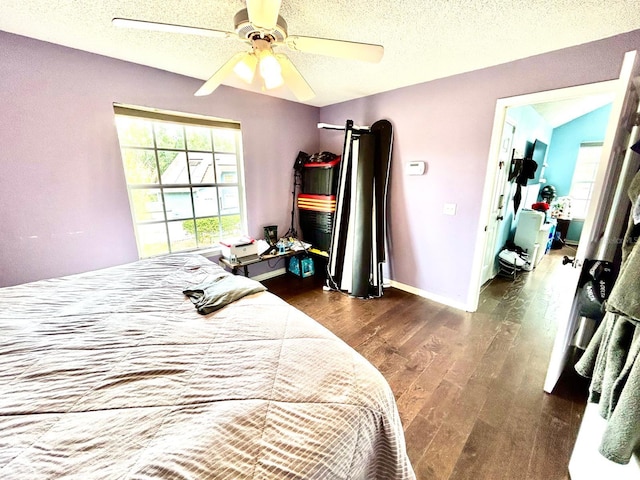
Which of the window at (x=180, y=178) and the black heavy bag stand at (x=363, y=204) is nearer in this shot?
the window at (x=180, y=178)

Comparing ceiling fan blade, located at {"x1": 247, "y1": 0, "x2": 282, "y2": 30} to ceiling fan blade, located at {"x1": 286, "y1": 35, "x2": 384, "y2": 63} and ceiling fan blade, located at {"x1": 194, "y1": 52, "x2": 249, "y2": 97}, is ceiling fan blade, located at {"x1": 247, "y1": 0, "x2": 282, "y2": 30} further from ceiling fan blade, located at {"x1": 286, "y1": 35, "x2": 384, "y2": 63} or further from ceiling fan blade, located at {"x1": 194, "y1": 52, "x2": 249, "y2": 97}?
ceiling fan blade, located at {"x1": 194, "y1": 52, "x2": 249, "y2": 97}

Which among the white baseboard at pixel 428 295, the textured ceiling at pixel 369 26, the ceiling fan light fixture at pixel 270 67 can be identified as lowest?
the white baseboard at pixel 428 295

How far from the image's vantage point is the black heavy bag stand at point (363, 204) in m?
2.80

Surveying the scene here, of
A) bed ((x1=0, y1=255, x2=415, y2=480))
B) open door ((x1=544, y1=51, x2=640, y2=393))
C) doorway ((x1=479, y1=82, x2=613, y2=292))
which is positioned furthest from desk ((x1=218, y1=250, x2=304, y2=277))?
open door ((x1=544, y1=51, x2=640, y2=393))

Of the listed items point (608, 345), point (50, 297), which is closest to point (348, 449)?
point (608, 345)

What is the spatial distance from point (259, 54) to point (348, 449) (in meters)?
1.75

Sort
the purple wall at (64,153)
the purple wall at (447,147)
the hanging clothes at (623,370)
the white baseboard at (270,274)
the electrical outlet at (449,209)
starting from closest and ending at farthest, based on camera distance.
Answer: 1. the hanging clothes at (623,370)
2. the purple wall at (64,153)
3. the purple wall at (447,147)
4. the electrical outlet at (449,209)
5. the white baseboard at (270,274)

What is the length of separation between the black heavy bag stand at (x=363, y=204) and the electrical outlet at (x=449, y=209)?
632 millimetres

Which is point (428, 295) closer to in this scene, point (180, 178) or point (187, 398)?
point (187, 398)

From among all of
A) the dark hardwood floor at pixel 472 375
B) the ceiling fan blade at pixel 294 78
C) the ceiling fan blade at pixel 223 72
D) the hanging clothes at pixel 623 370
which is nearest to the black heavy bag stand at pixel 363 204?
the dark hardwood floor at pixel 472 375

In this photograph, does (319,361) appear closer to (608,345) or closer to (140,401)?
(140,401)

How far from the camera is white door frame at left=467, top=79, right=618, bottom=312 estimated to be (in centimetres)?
177

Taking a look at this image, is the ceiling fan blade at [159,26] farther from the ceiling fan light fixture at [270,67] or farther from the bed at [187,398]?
the bed at [187,398]

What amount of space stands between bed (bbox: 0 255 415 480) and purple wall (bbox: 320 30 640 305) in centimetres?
205
